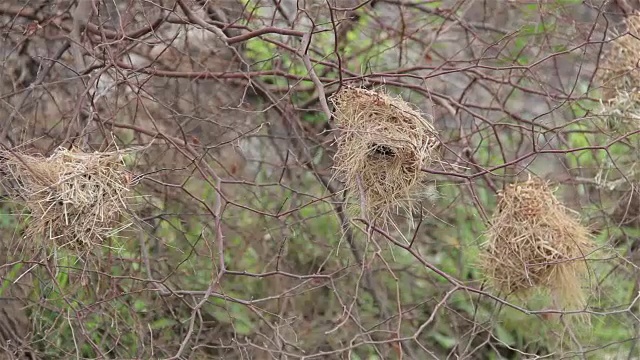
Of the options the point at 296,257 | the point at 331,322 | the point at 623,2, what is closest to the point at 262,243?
the point at 296,257

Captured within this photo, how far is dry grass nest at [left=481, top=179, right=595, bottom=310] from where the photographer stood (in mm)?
3217

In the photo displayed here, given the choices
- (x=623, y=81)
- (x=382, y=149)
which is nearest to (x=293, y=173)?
(x=623, y=81)

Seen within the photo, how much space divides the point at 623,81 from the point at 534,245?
0.92m

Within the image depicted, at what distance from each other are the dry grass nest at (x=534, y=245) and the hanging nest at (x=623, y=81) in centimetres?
56

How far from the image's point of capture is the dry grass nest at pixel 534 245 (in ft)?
10.6

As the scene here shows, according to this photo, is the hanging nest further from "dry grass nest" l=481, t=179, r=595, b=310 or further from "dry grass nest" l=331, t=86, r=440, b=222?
"dry grass nest" l=331, t=86, r=440, b=222

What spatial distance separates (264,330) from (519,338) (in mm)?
1215

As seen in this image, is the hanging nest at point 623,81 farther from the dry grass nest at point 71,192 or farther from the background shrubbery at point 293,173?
the dry grass nest at point 71,192

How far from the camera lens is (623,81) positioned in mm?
3760

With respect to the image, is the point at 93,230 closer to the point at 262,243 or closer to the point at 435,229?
the point at 262,243

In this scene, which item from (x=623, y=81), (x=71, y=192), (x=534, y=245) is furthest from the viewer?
(x=623, y=81)

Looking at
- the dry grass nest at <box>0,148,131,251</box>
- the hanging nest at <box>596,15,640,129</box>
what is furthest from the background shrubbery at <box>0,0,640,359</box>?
the dry grass nest at <box>0,148,131,251</box>

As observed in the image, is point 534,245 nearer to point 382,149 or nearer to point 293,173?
point 382,149

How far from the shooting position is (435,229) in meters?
4.97
